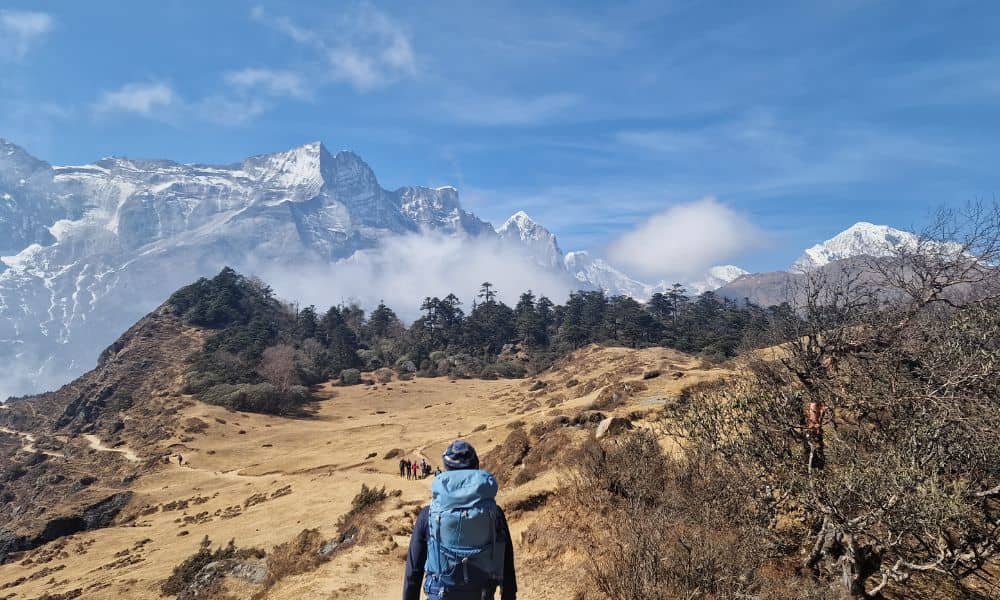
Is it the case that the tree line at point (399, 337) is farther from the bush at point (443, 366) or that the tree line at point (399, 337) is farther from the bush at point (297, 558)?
the bush at point (297, 558)

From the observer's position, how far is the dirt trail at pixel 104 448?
137ft

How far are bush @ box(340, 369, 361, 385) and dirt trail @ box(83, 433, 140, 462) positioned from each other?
92.7 feet

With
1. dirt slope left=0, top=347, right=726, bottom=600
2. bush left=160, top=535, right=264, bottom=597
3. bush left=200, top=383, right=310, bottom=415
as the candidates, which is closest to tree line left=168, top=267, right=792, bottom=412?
bush left=200, top=383, right=310, bottom=415

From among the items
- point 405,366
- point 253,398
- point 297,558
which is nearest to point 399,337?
point 405,366

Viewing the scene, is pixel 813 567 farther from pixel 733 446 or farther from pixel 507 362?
pixel 507 362

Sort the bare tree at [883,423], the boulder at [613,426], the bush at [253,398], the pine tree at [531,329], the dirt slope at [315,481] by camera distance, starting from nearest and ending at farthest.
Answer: the bare tree at [883,423] → the dirt slope at [315,481] → the boulder at [613,426] → the bush at [253,398] → the pine tree at [531,329]

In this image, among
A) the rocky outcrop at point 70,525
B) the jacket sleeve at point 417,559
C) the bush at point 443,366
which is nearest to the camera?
the jacket sleeve at point 417,559

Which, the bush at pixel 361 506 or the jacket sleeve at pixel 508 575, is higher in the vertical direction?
the jacket sleeve at pixel 508 575

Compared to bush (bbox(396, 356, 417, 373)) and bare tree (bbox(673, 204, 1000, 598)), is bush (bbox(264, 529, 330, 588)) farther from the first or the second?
bush (bbox(396, 356, 417, 373))

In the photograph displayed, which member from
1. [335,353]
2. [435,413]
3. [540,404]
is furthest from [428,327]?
[540,404]

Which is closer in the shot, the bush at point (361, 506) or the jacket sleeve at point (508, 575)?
the jacket sleeve at point (508, 575)

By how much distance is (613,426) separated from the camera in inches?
614

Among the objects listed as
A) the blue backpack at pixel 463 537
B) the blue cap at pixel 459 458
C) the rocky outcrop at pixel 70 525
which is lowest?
the rocky outcrop at pixel 70 525

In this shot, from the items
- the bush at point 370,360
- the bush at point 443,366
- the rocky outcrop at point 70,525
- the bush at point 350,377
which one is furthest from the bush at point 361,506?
the bush at point 370,360
